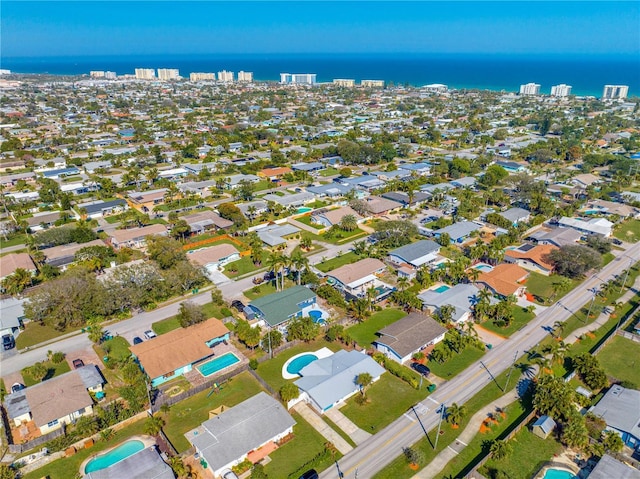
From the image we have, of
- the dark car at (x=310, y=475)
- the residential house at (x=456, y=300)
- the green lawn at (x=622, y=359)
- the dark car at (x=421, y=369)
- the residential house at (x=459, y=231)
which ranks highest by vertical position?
the residential house at (x=459, y=231)

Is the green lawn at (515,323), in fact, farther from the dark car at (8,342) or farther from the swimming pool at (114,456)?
the dark car at (8,342)

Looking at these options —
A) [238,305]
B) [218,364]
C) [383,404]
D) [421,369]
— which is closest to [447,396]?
[421,369]

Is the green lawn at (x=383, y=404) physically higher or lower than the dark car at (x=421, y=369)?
lower

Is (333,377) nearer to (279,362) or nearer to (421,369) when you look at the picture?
(279,362)

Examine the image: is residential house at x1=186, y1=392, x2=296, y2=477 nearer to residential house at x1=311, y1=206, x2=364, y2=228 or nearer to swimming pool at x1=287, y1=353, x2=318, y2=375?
swimming pool at x1=287, y1=353, x2=318, y2=375

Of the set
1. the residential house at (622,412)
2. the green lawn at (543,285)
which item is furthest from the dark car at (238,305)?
the green lawn at (543,285)

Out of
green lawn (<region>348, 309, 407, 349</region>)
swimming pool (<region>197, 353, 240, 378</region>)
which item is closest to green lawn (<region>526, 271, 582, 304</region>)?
green lawn (<region>348, 309, 407, 349</region>)
